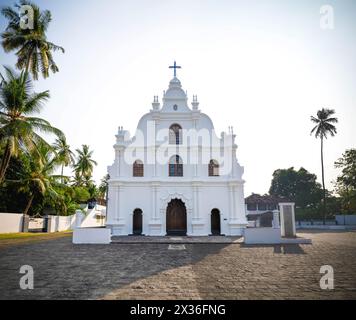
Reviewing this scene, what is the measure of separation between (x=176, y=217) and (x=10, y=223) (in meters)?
13.8

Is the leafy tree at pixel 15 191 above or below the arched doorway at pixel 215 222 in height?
above

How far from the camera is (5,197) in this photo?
1025 inches

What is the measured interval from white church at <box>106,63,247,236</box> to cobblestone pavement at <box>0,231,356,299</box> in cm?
954

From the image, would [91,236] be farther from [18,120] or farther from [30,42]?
[30,42]

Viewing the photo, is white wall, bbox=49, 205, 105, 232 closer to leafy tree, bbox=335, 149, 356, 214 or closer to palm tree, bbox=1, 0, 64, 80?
palm tree, bbox=1, 0, 64, 80

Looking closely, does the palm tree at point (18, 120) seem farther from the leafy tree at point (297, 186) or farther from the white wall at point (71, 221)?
the leafy tree at point (297, 186)

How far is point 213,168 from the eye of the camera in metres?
22.6

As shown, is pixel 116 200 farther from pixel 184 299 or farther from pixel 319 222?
pixel 319 222

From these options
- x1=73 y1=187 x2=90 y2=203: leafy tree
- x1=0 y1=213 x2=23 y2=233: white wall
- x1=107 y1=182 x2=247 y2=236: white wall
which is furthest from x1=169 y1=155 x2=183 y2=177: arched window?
x1=73 y1=187 x2=90 y2=203: leafy tree

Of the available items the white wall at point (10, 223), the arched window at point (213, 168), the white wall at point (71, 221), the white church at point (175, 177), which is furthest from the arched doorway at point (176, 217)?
the white wall at point (10, 223)

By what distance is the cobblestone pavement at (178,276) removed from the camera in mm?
5971

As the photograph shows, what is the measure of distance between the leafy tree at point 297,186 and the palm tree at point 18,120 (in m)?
51.3

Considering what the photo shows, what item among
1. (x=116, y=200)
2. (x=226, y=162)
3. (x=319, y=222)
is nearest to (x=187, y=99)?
(x=226, y=162)

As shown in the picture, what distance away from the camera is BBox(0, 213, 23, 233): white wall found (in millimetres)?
21752
